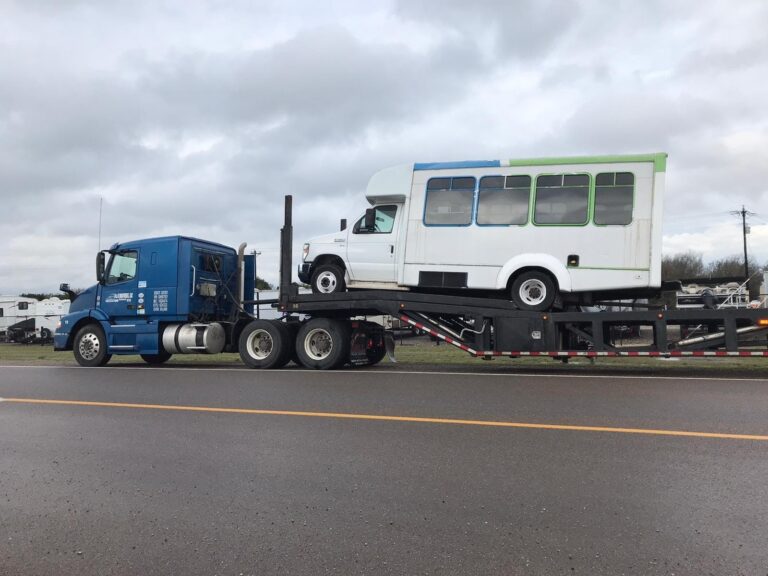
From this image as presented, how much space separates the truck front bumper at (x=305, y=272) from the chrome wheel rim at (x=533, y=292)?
447 cm

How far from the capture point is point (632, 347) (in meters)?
11.4

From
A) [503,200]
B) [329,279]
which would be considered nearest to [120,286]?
[329,279]

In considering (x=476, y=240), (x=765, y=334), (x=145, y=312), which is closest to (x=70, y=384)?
(x=145, y=312)

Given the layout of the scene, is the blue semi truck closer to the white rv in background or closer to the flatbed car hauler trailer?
the flatbed car hauler trailer

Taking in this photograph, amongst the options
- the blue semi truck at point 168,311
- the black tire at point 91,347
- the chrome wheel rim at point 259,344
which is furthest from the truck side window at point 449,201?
the black tire at point 91,347

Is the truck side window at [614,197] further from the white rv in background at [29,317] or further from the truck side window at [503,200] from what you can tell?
the white rv in background at [29,317]

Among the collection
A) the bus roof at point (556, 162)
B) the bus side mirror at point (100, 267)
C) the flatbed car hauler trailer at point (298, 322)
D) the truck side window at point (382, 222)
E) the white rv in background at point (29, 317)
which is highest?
the bus roof at point (556, 162)

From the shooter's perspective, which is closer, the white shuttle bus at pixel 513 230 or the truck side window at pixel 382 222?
the white shuttle bus at pixel 513 230

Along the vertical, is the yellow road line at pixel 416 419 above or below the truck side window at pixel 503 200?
below

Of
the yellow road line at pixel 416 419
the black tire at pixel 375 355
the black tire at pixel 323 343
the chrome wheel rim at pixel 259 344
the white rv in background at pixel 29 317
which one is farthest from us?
the white rv in background at pixel 29 317

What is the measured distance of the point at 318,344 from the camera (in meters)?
13.5

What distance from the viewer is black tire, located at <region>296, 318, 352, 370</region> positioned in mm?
13070

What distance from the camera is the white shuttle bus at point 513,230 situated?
437 inches

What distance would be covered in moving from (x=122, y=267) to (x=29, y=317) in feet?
109
